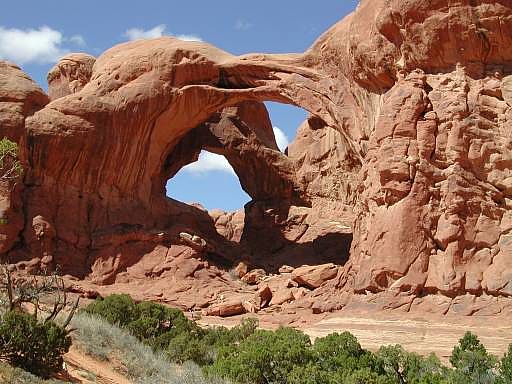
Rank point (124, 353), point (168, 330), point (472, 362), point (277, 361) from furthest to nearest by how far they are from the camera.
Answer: point (168, 330)
point (124, 353)
point (472, 362)
point (277, 361)

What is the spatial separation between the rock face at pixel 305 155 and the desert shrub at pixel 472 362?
2.77 metres

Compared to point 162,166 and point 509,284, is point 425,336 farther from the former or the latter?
point 162,166

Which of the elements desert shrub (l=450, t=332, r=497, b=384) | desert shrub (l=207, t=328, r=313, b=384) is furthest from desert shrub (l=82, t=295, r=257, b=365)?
desert shrub (l=450, t=332, r=497, b=384)

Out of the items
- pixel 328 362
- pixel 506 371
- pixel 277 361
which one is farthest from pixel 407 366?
pixel 277 361

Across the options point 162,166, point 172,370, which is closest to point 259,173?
point 162,166

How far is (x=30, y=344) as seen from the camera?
10719mm

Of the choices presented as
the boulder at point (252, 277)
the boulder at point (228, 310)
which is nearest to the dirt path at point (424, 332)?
the boulder at point (228, 310)

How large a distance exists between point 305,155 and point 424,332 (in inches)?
668

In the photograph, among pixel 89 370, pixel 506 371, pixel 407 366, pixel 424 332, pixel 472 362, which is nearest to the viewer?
pixel 506 371

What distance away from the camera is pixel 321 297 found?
2161 cm

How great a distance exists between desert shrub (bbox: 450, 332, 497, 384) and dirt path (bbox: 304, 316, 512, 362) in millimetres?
808

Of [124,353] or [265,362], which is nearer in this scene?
[265,362]

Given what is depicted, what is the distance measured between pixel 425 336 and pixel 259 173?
15.9 m

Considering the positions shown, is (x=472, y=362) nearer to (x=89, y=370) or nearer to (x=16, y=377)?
(x=89, y=370)
